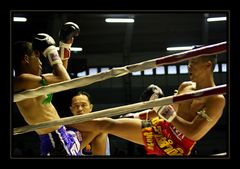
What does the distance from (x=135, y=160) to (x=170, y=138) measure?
1.82ft

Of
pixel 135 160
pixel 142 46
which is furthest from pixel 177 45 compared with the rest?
pixel 135 160

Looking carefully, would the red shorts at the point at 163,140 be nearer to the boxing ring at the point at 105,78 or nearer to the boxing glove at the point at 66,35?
the boxing ring at the point at 105,78

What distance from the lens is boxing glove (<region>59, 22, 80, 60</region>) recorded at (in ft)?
9.66

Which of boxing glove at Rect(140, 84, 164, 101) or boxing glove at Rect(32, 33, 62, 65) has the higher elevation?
boxing glove at Rect(32, 33, 62, 65)

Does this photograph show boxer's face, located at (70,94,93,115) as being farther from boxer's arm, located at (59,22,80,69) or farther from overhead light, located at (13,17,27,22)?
overhead light, located at (13,17,27,22)

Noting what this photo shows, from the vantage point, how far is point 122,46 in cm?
394

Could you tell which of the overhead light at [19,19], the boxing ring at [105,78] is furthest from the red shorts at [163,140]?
the overhead light at [19,19]

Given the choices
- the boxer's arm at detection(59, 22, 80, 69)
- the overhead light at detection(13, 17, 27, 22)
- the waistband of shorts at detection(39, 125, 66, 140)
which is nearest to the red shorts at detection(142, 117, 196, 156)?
the waistband of shorts at detection(39, 125, 66, 140)

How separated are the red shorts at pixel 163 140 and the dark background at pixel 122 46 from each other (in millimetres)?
178

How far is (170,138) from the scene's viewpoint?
10.3 ft

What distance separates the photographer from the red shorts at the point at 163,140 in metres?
3.04

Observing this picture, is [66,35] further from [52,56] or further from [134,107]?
[134,107]

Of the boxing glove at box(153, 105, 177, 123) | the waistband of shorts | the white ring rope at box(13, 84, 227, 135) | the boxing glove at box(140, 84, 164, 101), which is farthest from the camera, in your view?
the boxing glove at box(140, 84, 164, 101)

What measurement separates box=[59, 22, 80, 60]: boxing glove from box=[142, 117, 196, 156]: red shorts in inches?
30.3
